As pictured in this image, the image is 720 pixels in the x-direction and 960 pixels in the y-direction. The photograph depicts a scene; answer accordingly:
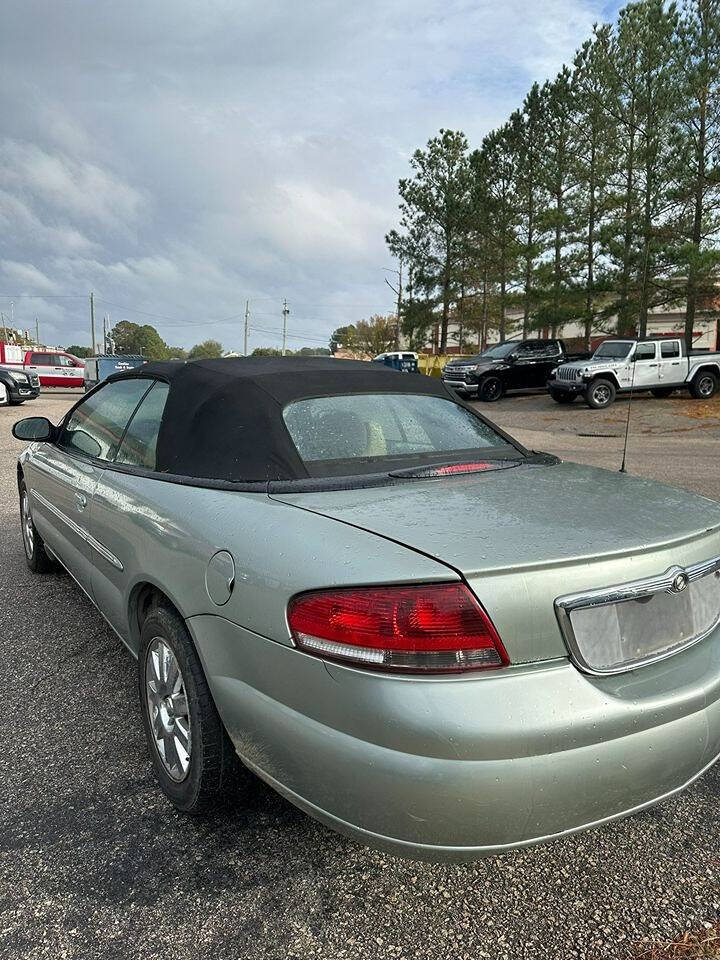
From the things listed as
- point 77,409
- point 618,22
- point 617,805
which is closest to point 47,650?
point 77,409

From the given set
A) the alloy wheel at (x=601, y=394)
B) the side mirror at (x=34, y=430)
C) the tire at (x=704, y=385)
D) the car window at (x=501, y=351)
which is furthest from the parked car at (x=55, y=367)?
the side mirror at (x=34, y=430)

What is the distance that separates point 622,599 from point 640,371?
1992cm

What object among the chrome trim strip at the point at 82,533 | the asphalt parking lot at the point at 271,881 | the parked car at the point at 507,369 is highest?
the parked car at the point at 507,369

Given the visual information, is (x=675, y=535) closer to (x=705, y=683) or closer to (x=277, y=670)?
(x=705, y=683)

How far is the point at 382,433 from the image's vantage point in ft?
9.23

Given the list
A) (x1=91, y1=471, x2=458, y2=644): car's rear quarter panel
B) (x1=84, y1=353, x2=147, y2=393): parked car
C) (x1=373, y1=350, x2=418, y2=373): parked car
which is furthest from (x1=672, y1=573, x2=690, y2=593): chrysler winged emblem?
(x1=373, y1=350, x2=418, y2=373): parked car

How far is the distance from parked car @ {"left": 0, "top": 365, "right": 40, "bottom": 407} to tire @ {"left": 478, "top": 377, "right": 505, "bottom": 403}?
14242mm

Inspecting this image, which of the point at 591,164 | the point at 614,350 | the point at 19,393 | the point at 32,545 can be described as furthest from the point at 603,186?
the point at 32,545

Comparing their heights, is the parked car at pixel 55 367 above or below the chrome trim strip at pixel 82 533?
above

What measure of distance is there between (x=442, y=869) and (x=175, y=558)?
126cm

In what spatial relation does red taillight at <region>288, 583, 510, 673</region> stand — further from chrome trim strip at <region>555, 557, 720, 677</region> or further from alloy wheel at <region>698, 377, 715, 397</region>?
alloy wheel at <region>698, 377, 715, 397</region>

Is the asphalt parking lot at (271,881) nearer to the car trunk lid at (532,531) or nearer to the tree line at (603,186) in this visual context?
the car trunk lid at (532,531)

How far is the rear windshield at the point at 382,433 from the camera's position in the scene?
2.54 meters

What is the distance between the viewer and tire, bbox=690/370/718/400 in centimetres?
2048
